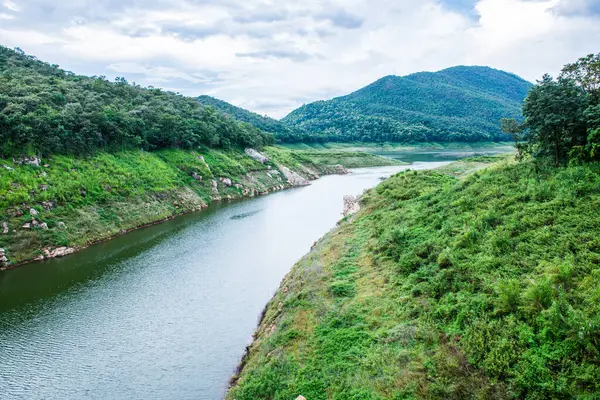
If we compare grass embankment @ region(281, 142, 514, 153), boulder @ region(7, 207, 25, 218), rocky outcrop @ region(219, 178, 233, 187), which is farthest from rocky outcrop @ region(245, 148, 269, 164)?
grass embankment @ region(281, 142, 514, 153)

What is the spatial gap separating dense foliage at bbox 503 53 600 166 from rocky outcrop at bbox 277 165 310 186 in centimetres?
6567

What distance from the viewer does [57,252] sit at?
3581cm

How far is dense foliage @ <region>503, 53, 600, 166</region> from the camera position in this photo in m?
19.0

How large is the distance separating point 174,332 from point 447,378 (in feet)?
53.6

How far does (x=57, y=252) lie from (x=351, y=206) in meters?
30.1

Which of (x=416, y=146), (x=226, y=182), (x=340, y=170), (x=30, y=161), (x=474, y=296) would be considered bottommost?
(x=474, y=296)

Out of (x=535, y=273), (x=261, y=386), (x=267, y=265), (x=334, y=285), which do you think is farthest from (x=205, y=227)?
(x=535, y=273)

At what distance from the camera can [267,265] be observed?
33531mm

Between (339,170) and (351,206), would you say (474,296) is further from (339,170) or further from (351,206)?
(339,170)

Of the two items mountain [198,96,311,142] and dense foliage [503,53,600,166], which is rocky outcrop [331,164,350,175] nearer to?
mountain [198,96,311,142]

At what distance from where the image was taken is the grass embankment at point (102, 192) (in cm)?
3578

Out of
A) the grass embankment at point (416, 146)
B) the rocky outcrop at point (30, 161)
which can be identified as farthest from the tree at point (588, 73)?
the grass embankment at point (416, 146)

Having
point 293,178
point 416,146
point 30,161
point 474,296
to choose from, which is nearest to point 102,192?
point 30,161

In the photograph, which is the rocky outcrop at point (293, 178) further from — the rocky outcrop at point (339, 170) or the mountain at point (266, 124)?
the mountain at point (266, 124)
